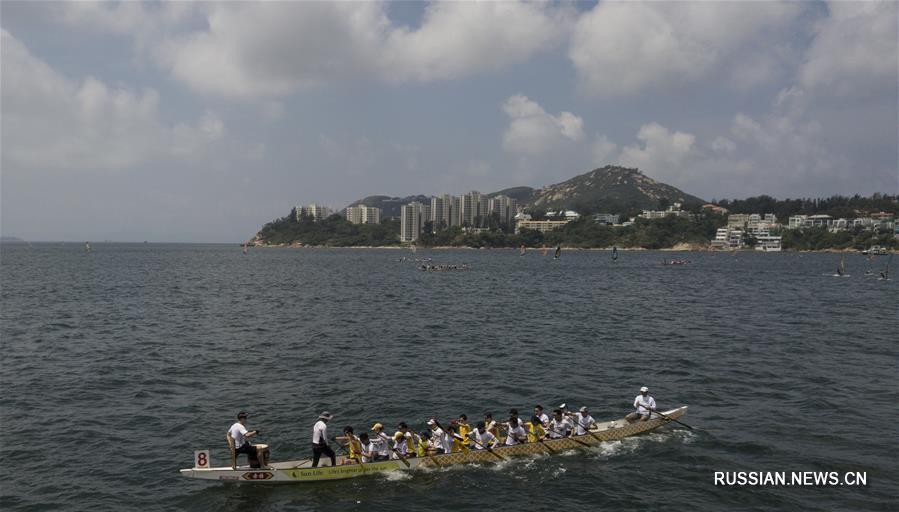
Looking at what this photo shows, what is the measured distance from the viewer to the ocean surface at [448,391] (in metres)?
23.4

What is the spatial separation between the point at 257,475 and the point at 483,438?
30.9 feet

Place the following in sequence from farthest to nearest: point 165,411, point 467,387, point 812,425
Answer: point 467,387 < point 165,411 < point 812,425

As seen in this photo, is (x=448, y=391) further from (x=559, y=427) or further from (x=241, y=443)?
(x=241, y=443)

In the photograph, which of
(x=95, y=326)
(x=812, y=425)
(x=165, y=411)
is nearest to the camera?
(x=812, y=425)

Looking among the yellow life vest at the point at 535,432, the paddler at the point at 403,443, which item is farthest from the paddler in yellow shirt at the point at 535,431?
the paddler at the point at 403,443

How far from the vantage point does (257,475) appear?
23.8 meters

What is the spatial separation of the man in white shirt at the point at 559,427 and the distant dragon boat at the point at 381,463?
11.1 inches

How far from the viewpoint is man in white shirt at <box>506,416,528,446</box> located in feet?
87.3

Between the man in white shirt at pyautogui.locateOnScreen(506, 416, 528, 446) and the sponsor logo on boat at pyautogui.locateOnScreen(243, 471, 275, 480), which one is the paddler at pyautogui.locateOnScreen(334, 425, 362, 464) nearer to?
the sponsor logo on boat at pyautogui.locateOnScreen(243, 471, 275, 480)

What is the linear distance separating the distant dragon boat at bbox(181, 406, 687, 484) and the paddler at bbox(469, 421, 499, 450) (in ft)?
0.70

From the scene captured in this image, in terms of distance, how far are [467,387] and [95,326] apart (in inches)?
1693

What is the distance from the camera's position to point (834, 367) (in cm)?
4294

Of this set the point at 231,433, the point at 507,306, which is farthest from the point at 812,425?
the point at 507,306

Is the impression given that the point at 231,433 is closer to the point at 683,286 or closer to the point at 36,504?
the point at 36,504
